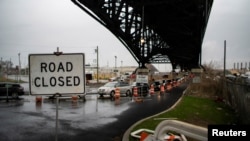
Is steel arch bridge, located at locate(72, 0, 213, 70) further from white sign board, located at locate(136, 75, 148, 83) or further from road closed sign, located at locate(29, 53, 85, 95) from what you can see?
road closed sign, located at locate(29, 53, 85, 95)

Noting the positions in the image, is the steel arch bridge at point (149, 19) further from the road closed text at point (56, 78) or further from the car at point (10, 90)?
the road closed text at point (56, 78)

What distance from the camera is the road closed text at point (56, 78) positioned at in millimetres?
5699

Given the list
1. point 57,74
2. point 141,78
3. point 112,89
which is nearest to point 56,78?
point 57,74

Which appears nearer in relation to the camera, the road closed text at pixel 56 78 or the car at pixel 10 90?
the road closed text at pixel 56 78

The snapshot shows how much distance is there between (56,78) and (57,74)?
0.25 ft

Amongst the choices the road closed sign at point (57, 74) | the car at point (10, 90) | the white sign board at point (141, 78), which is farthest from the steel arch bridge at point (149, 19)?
the road closed sign at point (57, 74)

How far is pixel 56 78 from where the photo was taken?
225 inches

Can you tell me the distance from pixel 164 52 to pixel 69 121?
105 feet

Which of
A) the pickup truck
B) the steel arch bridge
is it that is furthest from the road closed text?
the pickup truck

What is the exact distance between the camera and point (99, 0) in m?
26.1

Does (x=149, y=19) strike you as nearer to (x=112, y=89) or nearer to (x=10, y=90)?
(x=112, y=89)

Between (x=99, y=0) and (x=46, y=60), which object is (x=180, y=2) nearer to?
(x=99, y=0)

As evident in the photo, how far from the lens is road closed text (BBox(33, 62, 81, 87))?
5699 mm

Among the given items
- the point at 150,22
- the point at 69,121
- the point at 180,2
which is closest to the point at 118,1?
the point at 180,2
